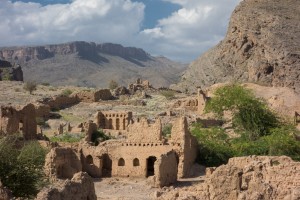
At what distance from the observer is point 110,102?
5916cm

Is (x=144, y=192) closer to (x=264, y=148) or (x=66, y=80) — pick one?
(x=264, y=148)

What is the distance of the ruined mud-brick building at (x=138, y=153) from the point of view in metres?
28.4

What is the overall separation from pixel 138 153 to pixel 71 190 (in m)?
14.8

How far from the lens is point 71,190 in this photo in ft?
47.3

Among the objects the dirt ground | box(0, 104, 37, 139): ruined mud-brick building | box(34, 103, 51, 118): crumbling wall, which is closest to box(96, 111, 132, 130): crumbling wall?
box(34, 103, 51, 118): crumbling wall

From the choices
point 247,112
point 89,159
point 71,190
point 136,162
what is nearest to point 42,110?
point 247,112

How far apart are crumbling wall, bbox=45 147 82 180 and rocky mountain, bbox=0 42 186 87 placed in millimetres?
108084

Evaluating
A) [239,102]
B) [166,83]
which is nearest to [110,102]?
[239,102]

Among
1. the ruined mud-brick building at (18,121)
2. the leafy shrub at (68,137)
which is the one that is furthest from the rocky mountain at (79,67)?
the ruined mud-brick building at (18,121)

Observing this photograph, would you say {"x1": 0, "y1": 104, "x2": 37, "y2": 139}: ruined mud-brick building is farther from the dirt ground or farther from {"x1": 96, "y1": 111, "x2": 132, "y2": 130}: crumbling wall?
{"x1": 96, "y1": 111, "x2": 132, "y2": 130}: crumbling wall

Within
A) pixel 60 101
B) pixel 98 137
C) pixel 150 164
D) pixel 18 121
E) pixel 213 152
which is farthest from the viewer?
pixel 60 101

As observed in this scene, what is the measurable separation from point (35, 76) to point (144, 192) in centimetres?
12957

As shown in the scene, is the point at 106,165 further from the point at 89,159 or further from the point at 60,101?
the point at 60,101

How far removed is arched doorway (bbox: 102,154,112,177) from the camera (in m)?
29.5
